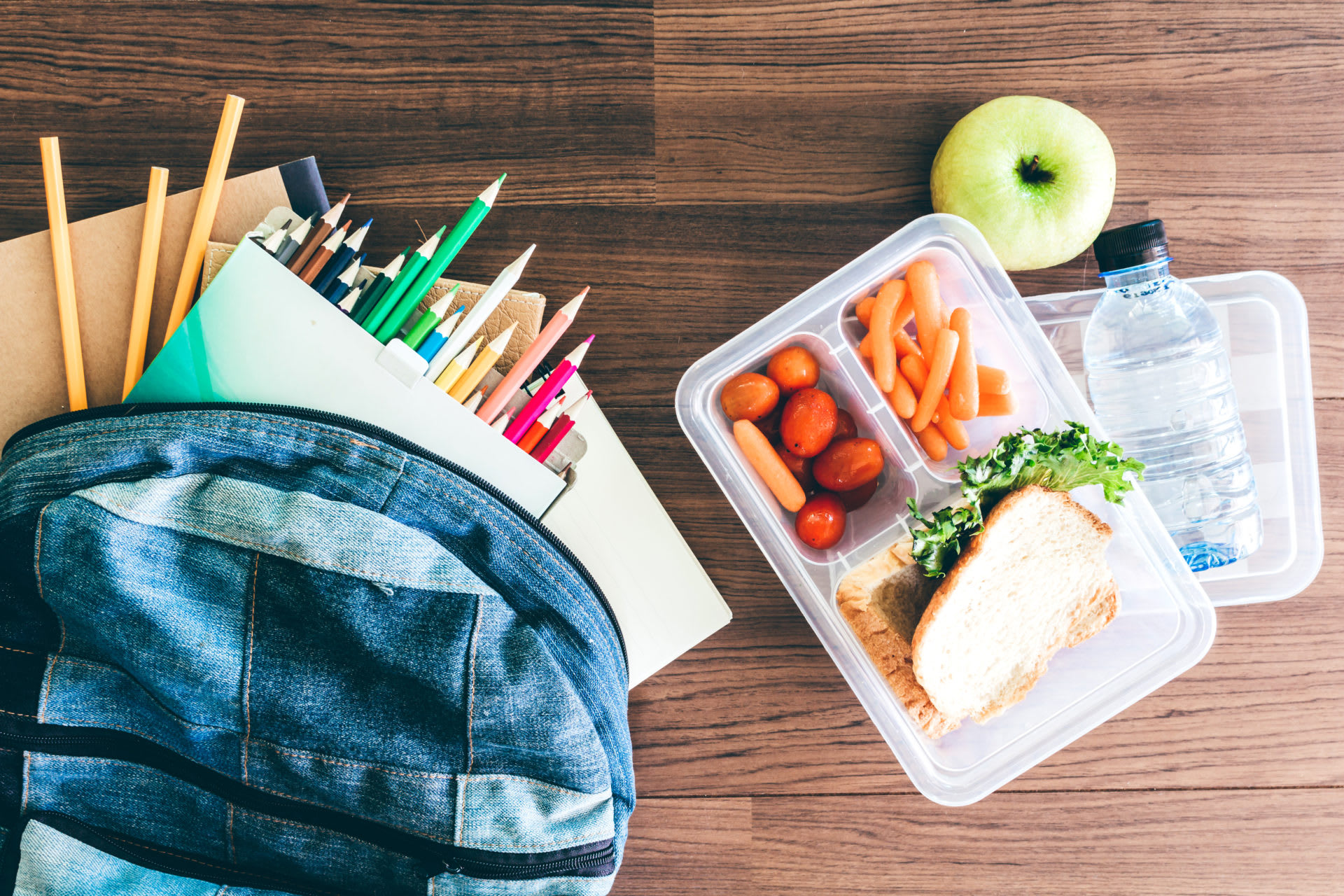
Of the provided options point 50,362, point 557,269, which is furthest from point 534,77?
point 50,362

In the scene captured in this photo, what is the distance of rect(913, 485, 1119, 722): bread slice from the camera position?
1.80ft

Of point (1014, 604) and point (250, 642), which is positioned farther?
point (1014, 604)

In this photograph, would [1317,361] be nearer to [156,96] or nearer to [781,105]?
[781,105]

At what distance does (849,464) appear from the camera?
567mm

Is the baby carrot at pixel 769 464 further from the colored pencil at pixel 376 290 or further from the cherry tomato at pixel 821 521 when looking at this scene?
the colored pencil at pixel 376 290

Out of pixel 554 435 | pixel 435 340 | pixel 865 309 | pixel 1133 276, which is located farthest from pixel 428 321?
pixel 1133 276

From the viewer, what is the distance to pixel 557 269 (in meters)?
0.61

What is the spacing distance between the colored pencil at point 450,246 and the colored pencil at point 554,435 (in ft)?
0.43

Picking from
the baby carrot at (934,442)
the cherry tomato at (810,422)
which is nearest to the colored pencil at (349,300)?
the cherry tomato at (810,422)

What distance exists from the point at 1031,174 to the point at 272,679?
0.66 m

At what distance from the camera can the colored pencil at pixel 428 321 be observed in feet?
1.64

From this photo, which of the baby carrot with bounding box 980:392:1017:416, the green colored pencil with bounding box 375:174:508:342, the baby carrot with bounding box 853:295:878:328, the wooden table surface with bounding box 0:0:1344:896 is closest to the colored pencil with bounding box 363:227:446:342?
the green colored pencil with bounding box 375:174:508:342

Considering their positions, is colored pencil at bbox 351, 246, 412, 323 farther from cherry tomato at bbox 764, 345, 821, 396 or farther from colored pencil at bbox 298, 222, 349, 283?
cherry tomato at bbox 764, 345, 821, 396

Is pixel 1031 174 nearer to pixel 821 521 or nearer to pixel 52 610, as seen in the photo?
pixel 821 521
